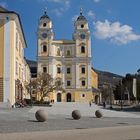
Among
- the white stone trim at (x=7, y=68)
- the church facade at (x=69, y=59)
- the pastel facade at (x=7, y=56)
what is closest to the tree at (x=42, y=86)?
the church facade at (x=69, y=59)

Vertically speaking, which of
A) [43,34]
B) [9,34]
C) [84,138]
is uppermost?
[43,34]

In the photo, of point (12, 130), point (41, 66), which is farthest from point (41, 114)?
point (41, 66)

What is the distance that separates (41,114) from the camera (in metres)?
26.9

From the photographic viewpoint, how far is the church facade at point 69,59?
111 metres

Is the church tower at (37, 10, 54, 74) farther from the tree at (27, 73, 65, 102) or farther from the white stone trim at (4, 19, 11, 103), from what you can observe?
the white stone trim at (4, 19, 11, 103)

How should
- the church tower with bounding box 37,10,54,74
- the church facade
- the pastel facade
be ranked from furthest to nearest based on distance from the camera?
1. the church tower with bounding box 37,10,54,74
2. the church facade
3. the pastel facade

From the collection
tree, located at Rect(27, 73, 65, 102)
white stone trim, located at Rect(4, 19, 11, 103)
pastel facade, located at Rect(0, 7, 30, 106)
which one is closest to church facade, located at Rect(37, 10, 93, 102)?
tree, located at Rect(27, 73, 65, 102)

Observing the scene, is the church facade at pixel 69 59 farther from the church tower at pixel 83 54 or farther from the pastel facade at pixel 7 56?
the pastel facade at pixel 7 56

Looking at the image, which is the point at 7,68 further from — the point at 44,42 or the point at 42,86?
the point at 44,42

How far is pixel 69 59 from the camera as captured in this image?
114 meters

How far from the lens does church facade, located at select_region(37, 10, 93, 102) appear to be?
364 ft

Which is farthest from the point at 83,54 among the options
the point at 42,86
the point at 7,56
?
the point at 7,56

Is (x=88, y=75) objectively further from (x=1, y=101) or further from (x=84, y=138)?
(x=84, y=138)

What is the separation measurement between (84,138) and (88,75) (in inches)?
3680
